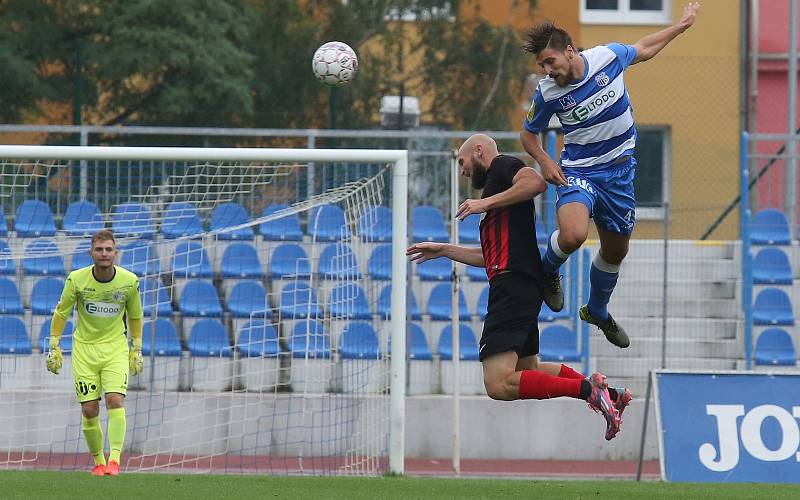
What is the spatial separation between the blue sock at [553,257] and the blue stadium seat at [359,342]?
5044mm

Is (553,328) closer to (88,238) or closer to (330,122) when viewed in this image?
(330,122)

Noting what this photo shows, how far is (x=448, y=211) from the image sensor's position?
15.2 m

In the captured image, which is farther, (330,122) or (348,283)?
(330,122)

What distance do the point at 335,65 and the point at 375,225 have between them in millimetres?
2531

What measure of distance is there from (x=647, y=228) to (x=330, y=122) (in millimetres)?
3947

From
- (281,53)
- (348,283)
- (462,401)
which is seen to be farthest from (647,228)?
(281,53)

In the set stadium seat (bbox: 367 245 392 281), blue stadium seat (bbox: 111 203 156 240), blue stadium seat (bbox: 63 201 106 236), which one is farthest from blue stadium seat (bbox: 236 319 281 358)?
blue stadium seat (bbox: 63 201 106 236)

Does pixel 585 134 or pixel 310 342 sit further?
pixel 310 342

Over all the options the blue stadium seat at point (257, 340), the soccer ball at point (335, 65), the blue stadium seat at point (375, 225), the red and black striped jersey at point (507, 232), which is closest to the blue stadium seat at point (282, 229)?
the blue stadium seat at point (375, 225)

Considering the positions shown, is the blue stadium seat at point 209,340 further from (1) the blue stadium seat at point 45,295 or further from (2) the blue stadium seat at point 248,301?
(1) the blue stadium seat at point 45,295

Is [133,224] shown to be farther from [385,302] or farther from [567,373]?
[567,373]

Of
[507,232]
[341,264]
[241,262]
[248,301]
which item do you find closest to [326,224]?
[341,264]

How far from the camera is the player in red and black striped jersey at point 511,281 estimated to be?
8.52m

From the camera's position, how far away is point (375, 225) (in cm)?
1435
